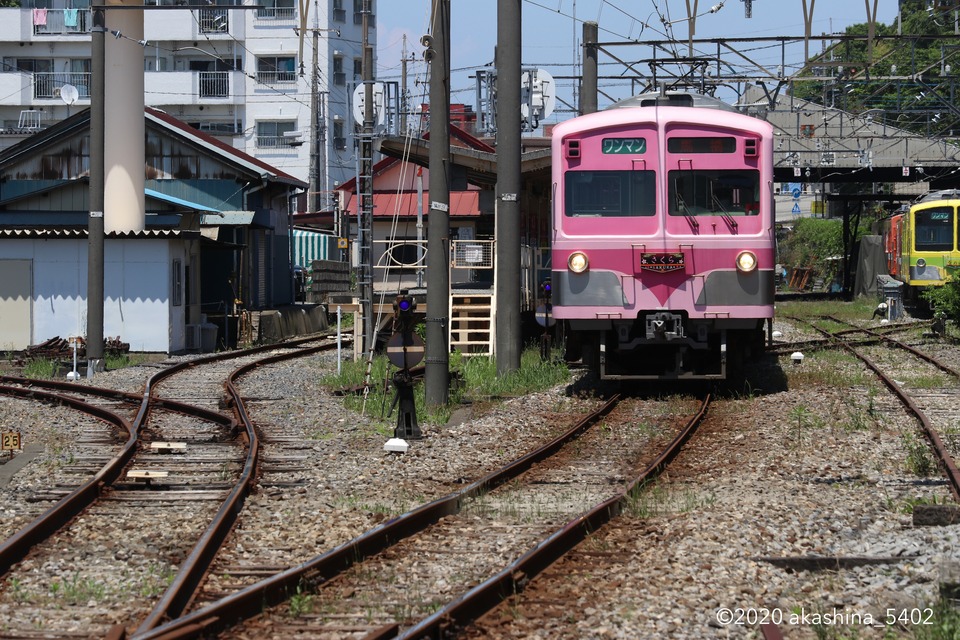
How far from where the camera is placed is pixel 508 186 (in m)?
16.3

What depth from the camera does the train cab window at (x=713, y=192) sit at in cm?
1362

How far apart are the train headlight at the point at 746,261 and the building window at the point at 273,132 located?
126 feet

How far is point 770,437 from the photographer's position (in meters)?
11.0

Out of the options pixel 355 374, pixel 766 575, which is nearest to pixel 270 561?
pixel 766 575

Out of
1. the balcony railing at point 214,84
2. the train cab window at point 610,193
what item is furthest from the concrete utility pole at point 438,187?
the balcony railing at point 214,84

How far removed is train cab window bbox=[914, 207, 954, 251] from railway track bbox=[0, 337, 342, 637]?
21259mm

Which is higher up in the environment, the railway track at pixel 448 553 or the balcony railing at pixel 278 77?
the balcony railing at pixel 278 77

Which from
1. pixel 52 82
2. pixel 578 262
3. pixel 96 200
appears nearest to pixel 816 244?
pixel 52 82

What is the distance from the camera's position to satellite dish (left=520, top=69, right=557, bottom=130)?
2603 centimetres

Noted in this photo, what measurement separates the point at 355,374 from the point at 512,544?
10663mm

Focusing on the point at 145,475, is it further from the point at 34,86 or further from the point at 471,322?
the point at 34,86

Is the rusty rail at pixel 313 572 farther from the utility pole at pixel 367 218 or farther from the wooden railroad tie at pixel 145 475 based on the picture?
the utility pole at pixel 367 218

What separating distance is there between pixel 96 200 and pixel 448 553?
1394cm

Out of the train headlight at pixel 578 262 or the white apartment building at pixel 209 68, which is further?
the white apartment building at pixel 209 68
